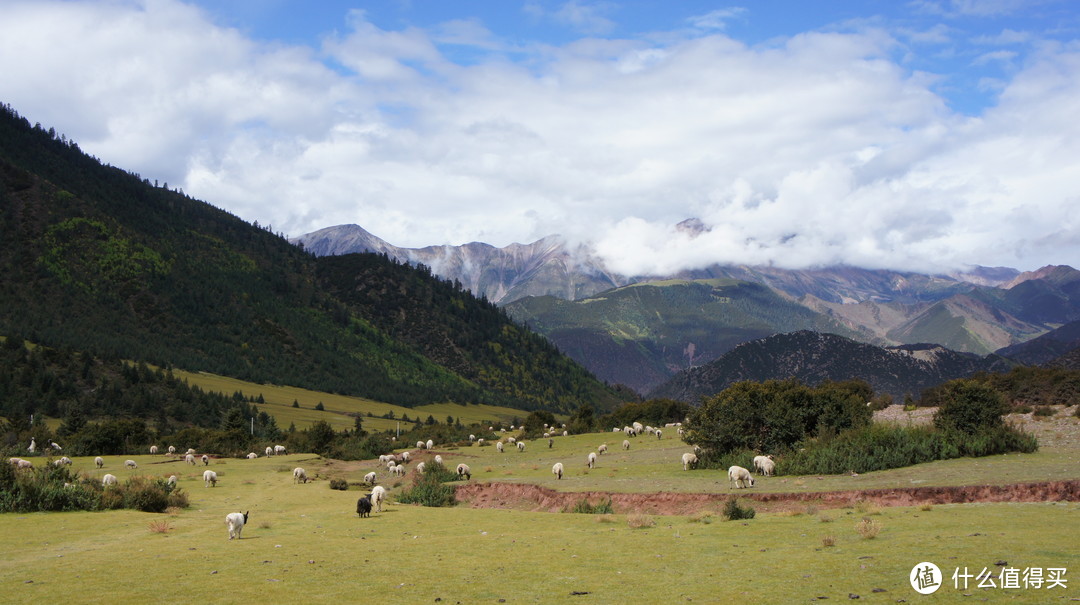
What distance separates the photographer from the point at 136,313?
6895 inches

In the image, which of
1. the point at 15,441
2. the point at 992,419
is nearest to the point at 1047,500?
the point at 992,419

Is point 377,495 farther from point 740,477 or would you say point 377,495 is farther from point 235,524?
point 740,477

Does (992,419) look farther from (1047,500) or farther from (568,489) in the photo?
(568,489)

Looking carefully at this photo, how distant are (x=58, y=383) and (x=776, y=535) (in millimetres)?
104130

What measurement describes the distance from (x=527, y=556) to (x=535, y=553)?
404mm

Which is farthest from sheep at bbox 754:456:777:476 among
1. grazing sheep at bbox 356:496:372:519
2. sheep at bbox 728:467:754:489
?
grazing sheep at bbox 356:496:372:519

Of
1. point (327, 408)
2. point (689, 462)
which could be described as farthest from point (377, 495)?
point (327, 408)

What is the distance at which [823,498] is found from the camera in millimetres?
22500

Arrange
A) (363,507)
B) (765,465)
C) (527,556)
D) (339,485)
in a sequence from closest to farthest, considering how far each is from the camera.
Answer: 1. (527,556)
2. (363,507)
3. (765,465)
4. (339,485)

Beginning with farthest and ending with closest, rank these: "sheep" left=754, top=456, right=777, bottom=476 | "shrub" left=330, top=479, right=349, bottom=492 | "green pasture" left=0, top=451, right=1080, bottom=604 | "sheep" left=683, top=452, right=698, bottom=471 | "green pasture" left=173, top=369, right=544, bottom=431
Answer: "green pasture" left=173, top=369, right=544, bottom=431
"sheep" left=683, top=452, right=698, bottom=471
"shrub" left=330, top=479, right=349, bottom=492
"sheep" left=754, top=456, right=777, bottom=476
"green pasture" left=0, top=451, right=1080, bottom=604

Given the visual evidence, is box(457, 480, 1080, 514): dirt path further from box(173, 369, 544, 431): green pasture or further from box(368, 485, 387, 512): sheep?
box(173, 369, 544, 431): green pasture

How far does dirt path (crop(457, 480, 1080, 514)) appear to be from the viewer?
20.5 meters

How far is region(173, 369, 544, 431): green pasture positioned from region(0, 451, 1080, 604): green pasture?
93404 millimetres

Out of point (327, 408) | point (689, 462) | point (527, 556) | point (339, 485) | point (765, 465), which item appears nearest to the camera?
point (527, 556)
